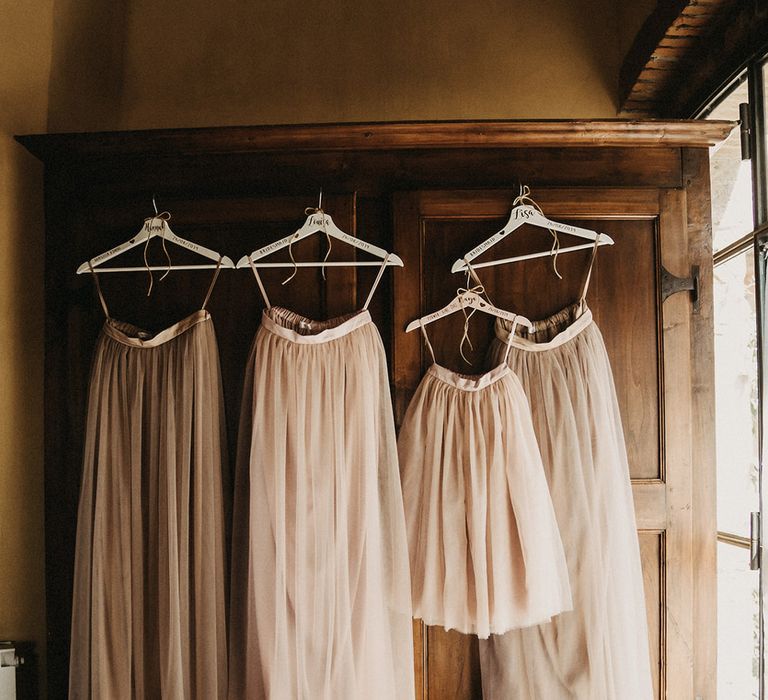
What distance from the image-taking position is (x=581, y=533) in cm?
173

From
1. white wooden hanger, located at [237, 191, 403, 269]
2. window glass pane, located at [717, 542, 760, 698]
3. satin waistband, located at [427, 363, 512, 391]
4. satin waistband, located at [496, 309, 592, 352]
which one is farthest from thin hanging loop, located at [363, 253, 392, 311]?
window glass pane, located at [717, 542, 760, 698]

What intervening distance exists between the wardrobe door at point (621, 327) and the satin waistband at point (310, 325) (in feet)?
0.44

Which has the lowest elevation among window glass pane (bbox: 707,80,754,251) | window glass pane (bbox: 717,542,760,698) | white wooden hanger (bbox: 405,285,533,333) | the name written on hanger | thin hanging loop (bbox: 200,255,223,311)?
window glass pane (bbox: 717,542,760,698)

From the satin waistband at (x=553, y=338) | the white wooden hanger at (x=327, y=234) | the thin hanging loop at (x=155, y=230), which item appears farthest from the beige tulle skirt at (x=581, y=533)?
the thin hanging loop at (x=155, y=230)

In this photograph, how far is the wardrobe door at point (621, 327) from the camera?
1781mm

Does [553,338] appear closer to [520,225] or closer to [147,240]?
[520,225]

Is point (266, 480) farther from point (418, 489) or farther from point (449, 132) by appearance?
point (449, 132)

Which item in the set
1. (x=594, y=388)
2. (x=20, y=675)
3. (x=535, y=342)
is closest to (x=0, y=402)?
(x=20, y=675)

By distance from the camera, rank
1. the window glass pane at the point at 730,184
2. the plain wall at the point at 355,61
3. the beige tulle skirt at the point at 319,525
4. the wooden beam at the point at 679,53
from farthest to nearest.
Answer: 1. the plain wall at the point at 355,61
2. the window glass pane at the point at 730,184
3. the wooden beam at the point at 679,53
4. the beige tulle skirt at the point at 319,525

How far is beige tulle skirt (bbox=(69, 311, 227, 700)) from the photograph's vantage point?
1.66 metres

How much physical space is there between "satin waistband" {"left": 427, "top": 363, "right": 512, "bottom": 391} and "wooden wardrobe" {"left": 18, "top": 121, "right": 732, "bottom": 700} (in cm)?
7

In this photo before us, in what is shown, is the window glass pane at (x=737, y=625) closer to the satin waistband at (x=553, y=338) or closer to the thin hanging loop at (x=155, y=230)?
the satin waistband at (x=553, y=338)

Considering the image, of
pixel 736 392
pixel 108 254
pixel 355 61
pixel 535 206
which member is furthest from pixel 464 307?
pixel 355 61

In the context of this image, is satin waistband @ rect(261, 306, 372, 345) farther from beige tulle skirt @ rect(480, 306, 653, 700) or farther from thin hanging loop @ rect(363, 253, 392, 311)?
beige tulle skirt @ rect(480, 306, 653, 700)
